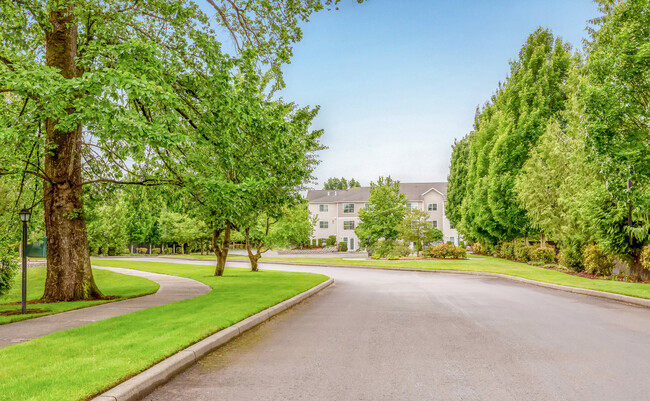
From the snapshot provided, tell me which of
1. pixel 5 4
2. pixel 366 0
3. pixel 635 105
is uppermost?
pixel 366 0

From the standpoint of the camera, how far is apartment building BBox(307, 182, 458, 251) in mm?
67438

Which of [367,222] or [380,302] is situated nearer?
[380,302]

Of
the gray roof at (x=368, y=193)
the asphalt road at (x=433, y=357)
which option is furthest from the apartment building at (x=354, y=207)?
the asphalt road at (x=433, y=357)

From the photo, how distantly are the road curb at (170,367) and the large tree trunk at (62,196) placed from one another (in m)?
6.66

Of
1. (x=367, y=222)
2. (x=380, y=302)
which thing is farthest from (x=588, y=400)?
(x=367, y=222)

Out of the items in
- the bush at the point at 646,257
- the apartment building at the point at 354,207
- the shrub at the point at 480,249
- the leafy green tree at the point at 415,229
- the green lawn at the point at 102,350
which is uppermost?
the apartment building at the point at 354,207

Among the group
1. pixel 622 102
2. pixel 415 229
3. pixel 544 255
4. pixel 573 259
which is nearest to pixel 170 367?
pixel 622 102

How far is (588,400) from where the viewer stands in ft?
15.6

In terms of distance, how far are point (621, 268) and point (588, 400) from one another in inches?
812

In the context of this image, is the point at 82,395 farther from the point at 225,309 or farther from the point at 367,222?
the point at 367,222

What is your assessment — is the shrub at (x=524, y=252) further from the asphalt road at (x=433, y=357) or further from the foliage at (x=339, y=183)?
the foliage at (x=339, y=183)

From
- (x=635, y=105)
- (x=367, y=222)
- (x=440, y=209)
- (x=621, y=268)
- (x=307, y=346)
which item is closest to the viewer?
(x=307, y=346)

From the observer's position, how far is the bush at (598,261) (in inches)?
869

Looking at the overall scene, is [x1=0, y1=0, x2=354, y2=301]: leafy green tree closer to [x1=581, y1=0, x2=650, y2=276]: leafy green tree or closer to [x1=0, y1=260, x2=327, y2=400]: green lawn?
[x1=0, y1=260, x2=327, y2=400]: green lawn
